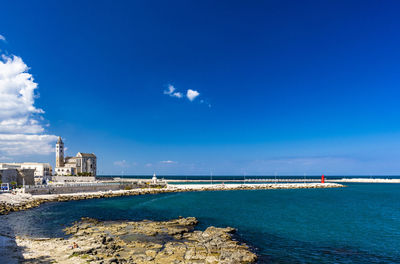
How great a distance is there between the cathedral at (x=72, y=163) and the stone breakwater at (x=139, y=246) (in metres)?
93.3

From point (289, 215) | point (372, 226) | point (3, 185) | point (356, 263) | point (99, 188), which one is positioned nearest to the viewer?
point (356, 263)

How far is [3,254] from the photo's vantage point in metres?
19.5

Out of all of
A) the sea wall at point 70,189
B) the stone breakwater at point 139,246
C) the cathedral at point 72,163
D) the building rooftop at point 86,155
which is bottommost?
the sea wall at point 70,189

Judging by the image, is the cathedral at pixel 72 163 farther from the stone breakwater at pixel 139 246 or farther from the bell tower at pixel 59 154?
the stone breakwater at pixel 139 246

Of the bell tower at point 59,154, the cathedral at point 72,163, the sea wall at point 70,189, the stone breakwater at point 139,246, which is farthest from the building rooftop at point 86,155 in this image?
the stone breakwater at point 139,246

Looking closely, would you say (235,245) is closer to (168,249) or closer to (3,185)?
(168,249)

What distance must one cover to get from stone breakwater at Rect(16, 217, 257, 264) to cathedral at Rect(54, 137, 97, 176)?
93.3m

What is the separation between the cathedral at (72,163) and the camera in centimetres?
11144

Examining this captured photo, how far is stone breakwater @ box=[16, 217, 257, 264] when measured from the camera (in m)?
19.2

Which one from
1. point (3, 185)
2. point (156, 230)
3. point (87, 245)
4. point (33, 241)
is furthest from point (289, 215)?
point (3, 185)

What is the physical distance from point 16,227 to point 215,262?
1084 inches

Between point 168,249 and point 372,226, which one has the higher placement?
point 168,249

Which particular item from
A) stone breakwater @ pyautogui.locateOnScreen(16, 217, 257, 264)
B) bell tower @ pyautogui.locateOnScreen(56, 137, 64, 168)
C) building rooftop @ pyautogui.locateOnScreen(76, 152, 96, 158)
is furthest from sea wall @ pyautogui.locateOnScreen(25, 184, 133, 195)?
bell tower @ pyautogui.locateOnScreen(56, 137, 64, 168)

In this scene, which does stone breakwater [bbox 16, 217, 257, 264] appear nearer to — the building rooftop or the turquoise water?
the turquoise water
